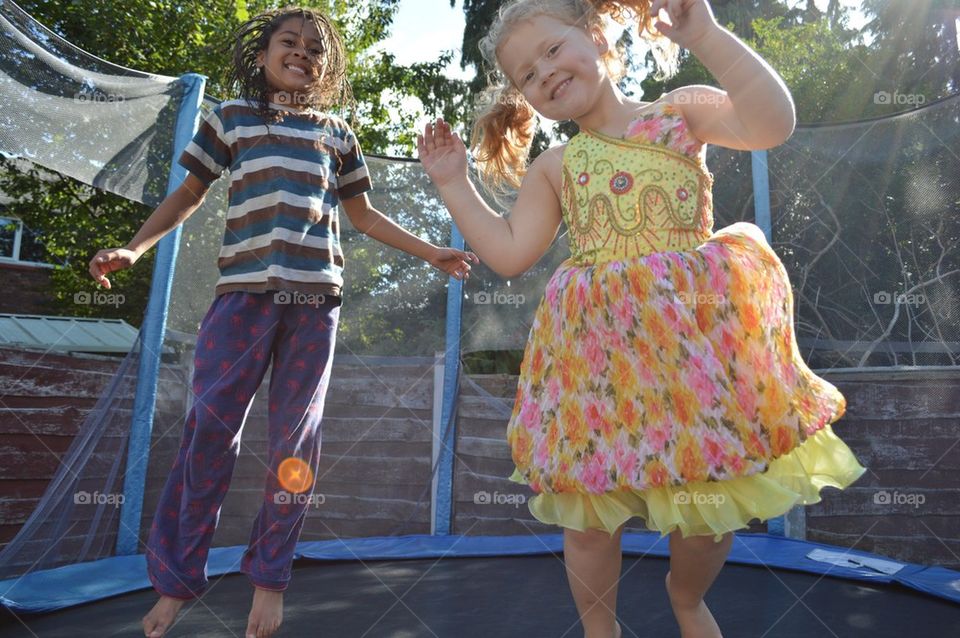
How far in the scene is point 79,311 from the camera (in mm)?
8273

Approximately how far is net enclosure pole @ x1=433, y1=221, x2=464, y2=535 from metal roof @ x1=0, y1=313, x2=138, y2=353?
18.3ft

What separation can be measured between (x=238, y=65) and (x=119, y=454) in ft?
4.49

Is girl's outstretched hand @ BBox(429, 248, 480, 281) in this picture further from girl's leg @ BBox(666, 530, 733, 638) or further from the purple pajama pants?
girl's leg @ BBox(666, 530, 733, 638)

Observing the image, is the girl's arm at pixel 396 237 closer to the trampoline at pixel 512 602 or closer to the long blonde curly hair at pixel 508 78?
the long blonde curly hair at pixel 508 78

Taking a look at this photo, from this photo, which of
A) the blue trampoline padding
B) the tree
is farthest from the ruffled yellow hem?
the tree

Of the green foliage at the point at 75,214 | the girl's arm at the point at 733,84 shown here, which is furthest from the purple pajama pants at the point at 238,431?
the green foliage at the point at 75,214

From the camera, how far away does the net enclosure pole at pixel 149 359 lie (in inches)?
97.0

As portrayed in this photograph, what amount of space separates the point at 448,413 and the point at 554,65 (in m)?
2.07

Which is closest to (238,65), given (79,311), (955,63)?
(955,63)

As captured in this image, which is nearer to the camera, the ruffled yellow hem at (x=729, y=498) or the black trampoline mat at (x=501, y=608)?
the ruffled yellow hem at (x=729, y=498)

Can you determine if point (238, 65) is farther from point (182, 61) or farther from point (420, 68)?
point (420, 68)

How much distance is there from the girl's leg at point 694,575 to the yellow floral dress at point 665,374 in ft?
0.26

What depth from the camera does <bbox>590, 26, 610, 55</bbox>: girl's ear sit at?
1.37 m

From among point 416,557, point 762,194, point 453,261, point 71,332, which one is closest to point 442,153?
point 453,261
